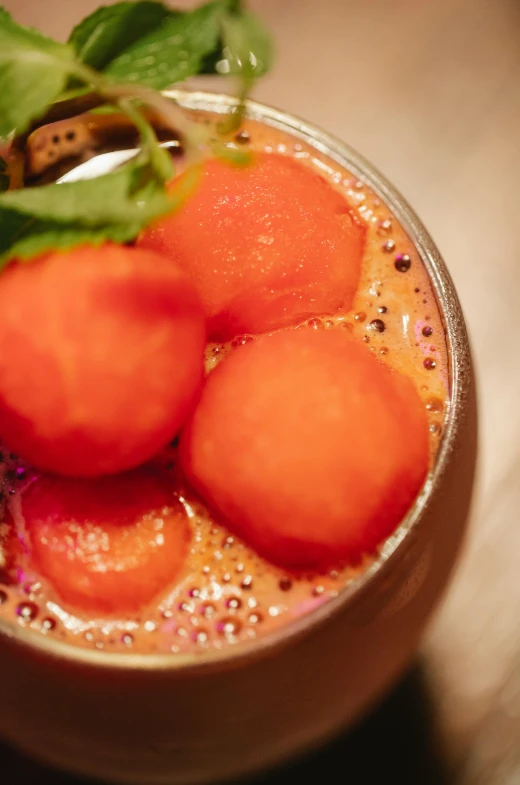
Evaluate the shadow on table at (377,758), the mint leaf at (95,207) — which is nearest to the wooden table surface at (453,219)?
the shadow on table at (377,758)

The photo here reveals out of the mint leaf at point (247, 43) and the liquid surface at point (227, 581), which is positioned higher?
the mint leaf at point (247, 43)

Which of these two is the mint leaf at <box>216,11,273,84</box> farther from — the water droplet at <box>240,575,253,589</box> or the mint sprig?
Answer: the water droplet at <box>240,575,253,589</box>

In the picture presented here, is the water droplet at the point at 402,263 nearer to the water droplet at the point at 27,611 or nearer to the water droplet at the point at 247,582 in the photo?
the water droplet at the point at 247,582

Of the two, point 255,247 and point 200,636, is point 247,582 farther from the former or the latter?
point 255,247

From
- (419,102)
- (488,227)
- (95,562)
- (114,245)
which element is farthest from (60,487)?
(419,102)

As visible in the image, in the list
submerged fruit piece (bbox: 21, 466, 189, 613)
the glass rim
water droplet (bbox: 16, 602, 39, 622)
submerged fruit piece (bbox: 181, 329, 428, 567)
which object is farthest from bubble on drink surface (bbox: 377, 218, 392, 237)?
water droplet (bbox: 16, 602, 39, 622)
